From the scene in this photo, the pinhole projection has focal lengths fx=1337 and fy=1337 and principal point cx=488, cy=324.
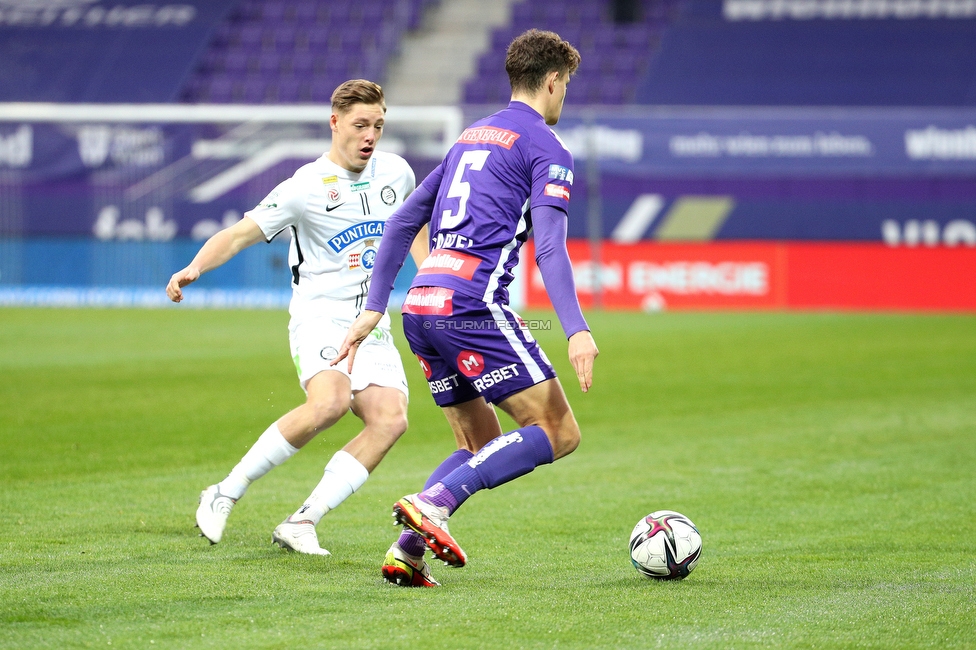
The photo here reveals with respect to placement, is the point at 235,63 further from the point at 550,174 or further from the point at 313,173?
the point at 550,174

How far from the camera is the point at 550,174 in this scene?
475 centimetres

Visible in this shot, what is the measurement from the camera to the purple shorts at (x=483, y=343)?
4758 mm

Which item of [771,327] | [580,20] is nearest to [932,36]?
[580,20]

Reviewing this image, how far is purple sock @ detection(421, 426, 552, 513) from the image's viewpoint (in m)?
4.71

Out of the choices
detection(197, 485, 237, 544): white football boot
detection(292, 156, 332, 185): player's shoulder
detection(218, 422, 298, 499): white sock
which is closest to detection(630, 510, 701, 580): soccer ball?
detection(218, 422, 298, 499): white sock

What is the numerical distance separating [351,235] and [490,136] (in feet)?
4.23

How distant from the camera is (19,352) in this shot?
49.5ft

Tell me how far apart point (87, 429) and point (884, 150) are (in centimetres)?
1674

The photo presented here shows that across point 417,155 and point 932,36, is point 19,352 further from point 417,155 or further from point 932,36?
point 932,36

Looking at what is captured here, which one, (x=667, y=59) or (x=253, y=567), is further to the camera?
(x=667, y=59)

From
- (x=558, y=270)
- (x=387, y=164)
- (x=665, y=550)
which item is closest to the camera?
(x=558, y=270)

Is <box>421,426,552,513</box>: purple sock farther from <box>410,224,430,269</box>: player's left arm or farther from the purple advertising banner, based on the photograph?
the purple advertising banner

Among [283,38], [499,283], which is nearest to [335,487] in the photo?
[499,283]

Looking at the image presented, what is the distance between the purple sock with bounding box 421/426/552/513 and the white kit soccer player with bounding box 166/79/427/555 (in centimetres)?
102
